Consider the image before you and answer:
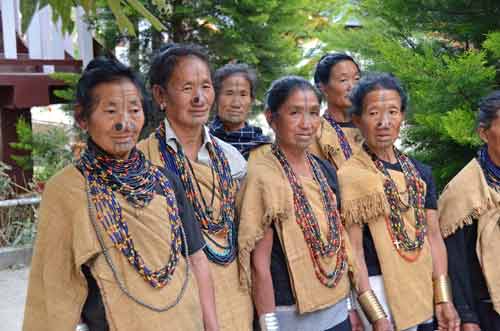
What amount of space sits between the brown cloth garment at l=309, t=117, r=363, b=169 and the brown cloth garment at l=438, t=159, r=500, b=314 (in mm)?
565

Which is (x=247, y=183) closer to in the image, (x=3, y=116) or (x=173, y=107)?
(x=173, y=107)

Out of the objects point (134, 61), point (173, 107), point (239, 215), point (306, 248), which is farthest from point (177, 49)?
point (134, 61)

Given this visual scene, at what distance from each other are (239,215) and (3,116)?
18.6 ft

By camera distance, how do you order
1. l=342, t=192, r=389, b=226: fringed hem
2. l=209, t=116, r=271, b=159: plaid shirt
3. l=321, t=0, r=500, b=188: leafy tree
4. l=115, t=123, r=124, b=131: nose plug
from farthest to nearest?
l=321, t=0, r=500, b=188: leafy tree, l=209, t=116, r=271, b=159: plaid shirt, l=342, t=192, r=389, b=226: fringed hem, l=115, t=123, r=124, b=131: nose plug

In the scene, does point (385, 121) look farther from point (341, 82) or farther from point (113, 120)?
→ point (113, 120)

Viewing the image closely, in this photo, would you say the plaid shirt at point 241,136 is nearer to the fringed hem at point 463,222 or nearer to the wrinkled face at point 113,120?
the fringed hem at point 463,222

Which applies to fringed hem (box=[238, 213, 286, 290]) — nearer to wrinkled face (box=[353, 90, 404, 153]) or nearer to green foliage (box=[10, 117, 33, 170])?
wrinkled face (box=[353, 90, 404, 153])

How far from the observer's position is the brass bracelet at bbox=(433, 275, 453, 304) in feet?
9.11

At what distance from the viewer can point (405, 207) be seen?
108 inches

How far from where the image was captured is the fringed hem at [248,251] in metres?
2.46

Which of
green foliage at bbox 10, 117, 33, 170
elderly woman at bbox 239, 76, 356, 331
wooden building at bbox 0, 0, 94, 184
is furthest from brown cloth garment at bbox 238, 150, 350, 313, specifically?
green foliage at bbox 10, 117, 33, 170

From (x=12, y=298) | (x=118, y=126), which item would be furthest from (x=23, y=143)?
(x=118, y=126)

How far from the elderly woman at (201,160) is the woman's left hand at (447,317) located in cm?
87

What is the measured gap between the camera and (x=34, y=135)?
7.49 metres
